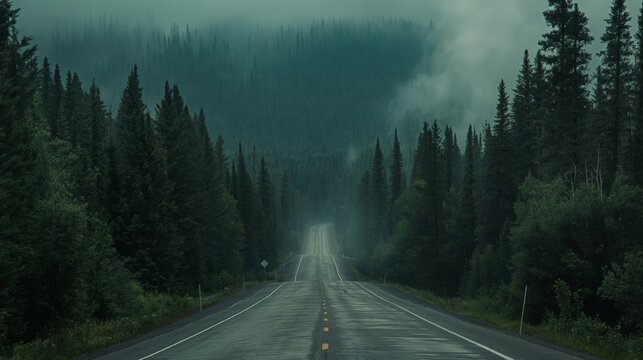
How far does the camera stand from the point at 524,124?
65.1 meters

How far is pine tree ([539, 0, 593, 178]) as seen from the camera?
41656 millimetres

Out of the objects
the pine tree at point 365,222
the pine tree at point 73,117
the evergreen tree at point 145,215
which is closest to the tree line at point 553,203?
the pine tree at point 365,222

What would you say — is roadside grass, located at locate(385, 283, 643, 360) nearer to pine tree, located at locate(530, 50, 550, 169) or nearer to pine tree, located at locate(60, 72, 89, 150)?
pine tree, located at locate(530, 50, 550, 169)

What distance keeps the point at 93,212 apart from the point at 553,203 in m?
26.3

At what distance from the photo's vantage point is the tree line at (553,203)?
29.4 m

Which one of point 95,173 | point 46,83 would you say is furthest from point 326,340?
point 46,83

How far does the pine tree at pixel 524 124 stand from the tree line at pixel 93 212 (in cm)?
3191

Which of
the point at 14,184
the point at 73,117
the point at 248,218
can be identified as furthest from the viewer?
the point at 248,218

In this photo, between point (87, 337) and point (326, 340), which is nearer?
point (326, 340)

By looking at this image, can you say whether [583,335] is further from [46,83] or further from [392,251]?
[46,83]

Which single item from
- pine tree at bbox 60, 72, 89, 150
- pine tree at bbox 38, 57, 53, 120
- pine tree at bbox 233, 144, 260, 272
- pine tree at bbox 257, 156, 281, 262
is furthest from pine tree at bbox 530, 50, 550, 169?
pine tree at bbox 38, 57, 53, 120

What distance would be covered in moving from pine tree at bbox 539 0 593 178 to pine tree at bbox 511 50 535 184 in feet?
60.0

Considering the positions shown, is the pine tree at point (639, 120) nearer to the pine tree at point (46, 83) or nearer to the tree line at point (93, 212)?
the tree line at point (93, 212)

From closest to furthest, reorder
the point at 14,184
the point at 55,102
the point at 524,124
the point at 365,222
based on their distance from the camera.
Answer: the point at 14,184 < the point at 524,124 < the point at 55,102 < the point at 365,222
